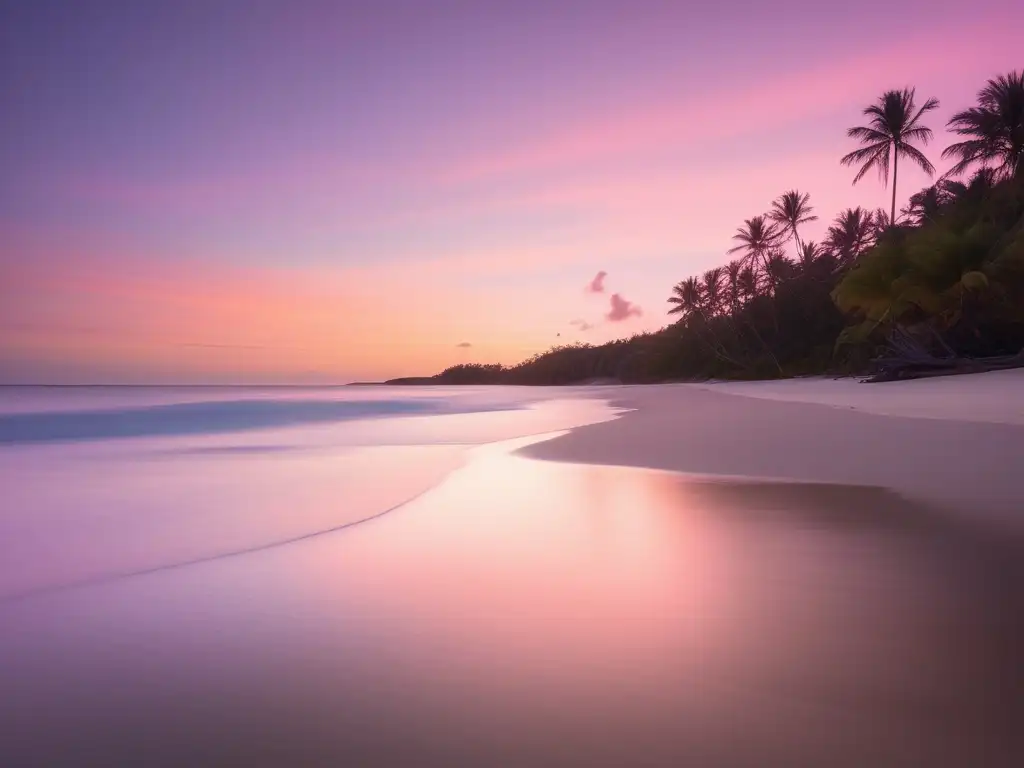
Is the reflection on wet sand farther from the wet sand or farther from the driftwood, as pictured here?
the driftwood

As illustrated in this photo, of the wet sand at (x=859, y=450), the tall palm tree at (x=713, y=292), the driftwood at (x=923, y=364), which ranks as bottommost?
the wet sand at (x=859, y=450)

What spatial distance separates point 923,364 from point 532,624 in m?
15.6

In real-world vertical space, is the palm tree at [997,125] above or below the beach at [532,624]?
above

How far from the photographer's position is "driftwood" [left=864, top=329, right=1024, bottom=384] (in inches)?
541

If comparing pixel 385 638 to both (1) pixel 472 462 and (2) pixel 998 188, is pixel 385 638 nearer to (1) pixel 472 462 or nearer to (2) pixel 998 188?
(1) pixel 472 462

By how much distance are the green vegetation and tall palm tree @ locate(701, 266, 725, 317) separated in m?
0.09

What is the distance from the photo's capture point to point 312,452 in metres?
6.69

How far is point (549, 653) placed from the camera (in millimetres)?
1516

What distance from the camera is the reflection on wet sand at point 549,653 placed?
1.15 meters

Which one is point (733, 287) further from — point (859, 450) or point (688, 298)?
point (859, 450)

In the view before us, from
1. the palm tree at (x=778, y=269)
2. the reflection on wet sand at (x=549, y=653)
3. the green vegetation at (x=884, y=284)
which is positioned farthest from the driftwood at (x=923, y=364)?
the palm tree at (x=778, y=269)

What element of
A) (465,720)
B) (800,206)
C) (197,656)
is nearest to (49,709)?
(197,656)

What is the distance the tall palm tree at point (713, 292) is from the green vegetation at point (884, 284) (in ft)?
0.29

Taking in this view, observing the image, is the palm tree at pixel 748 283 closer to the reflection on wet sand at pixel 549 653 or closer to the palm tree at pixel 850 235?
the palm tree at pixel 850 235
